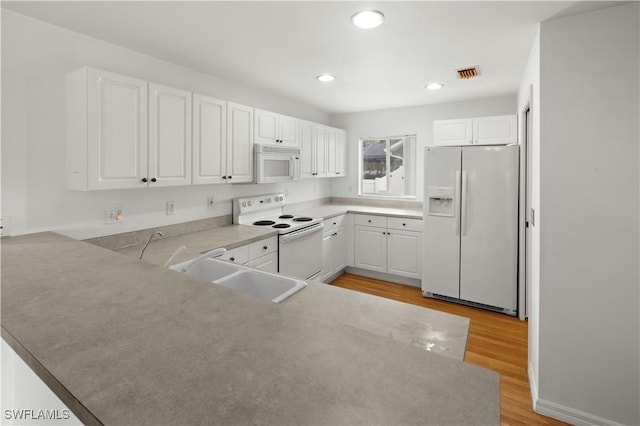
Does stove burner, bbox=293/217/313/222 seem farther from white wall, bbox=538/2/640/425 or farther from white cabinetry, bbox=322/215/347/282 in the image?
white wall, bbox=538/2/640/425

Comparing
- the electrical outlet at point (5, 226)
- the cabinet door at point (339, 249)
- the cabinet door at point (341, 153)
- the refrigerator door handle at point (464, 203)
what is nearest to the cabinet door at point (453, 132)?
the refrigerator door handle at point (464, 203)

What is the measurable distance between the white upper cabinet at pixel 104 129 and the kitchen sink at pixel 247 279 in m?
0.83

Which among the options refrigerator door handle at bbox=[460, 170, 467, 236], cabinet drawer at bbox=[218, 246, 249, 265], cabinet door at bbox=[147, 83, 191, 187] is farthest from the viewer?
refrigerator door handle at bbox=[460, 170, 467, 236]

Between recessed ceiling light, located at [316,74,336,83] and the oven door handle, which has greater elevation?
recessed ceiling light, located at [316,74,336,83]

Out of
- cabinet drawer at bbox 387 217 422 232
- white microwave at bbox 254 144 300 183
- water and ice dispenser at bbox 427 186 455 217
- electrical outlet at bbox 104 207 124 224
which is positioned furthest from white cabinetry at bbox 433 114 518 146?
electrical outlet at bbox 104 207 124 224

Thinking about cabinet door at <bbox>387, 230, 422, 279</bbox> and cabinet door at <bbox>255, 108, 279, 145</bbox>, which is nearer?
cabinet door at <bbox>255, 108, 279, 145</bbox>

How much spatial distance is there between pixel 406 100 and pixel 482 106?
96 cm

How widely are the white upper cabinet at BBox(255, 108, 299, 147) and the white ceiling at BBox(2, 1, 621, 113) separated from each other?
0.36m

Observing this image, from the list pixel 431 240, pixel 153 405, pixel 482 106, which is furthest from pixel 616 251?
pixel 482 106

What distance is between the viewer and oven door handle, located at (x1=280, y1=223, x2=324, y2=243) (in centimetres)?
315

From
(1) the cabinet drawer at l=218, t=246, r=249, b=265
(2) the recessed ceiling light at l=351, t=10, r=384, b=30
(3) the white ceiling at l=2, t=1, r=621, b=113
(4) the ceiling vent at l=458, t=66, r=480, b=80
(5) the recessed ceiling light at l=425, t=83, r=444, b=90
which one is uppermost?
(5) the recessed ceiling light at l=425, t=83, r=444, b=90

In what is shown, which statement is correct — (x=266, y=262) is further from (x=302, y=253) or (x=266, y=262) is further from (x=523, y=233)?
(x=523, y=233)

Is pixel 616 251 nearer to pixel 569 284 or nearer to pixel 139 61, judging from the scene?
pixel 569 284

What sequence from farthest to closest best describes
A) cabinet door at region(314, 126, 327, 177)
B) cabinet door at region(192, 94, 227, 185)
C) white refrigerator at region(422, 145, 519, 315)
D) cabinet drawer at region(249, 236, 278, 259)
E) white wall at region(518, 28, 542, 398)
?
1. cabinet door at region(314, 126, 327, 177)
2. white refrigerator at region(422, 145, 519, 315)
3. cabinet drawer at region(249, 236, 278, 259)
4. cabinet door at region(192, 94, 227, 185)
5. white wall at region(518, 28, 542, 398)
